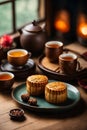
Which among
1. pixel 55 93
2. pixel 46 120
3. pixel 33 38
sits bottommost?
pixel 46 120

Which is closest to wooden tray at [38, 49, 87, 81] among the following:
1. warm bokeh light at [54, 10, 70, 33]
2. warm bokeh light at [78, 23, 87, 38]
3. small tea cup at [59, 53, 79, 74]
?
small tea cup at [59, 53, 79, 74]

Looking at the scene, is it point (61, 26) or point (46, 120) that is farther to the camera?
point (61, 26)

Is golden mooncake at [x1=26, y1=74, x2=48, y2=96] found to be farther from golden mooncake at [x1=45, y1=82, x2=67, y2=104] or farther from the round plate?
the round plate

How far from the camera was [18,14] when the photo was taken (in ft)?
12.8

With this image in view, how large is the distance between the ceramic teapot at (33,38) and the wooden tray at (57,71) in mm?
147

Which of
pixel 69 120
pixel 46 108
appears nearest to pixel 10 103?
pixel 46 108

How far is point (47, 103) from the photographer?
8.37 ft

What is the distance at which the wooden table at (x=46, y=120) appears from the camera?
233cm

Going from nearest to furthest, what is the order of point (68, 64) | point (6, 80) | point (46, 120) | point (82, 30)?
point (46, 120)
point (6, 80)
point (68, 64)
point (82, 30)

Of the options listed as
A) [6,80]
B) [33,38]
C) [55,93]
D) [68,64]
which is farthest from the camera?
[33,38]

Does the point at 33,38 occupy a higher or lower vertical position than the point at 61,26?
higher

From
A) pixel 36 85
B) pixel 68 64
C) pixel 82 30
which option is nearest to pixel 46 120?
pixel 36 85

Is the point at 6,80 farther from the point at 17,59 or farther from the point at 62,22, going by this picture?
the point at 62,22

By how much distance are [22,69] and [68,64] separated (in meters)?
0.37
